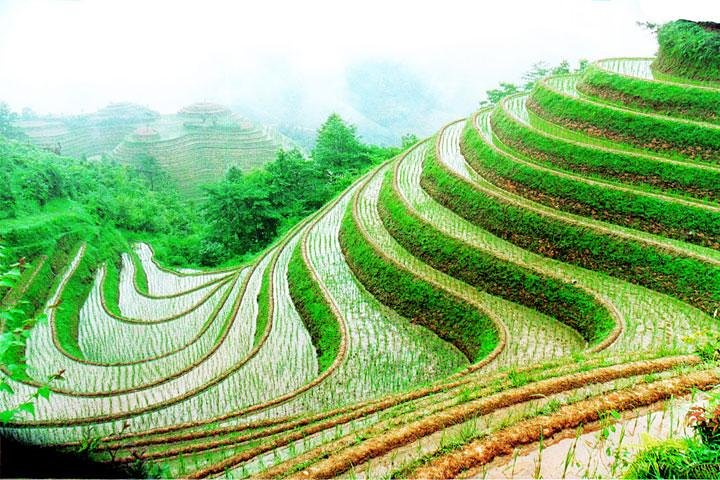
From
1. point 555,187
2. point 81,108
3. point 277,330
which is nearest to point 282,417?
point 277,330

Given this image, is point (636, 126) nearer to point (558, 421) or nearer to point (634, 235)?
point (634, 235)

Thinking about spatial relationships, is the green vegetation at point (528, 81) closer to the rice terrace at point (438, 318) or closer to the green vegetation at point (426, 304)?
the rice terrace at point (438, 318)

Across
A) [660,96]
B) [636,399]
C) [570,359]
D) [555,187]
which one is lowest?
[570,359]

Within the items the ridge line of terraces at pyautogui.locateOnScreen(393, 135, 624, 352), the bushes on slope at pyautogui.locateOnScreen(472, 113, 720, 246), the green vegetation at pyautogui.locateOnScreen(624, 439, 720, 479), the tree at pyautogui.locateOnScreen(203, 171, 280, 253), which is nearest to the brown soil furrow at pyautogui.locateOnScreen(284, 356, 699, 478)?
the green vegetation at pyautogui.locateOnScreen(624, 439, 720, 479)

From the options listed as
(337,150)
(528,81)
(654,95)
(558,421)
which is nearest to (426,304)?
(558,421)

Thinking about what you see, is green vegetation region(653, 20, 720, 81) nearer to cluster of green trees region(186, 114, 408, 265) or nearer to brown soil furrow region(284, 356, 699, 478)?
brown soil furrow region(284, 356, 699, 478)

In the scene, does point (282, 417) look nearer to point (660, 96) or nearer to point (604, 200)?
point (604, 200)
